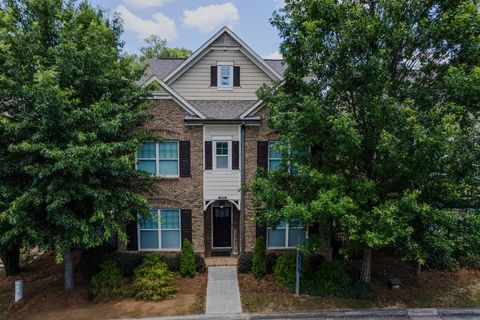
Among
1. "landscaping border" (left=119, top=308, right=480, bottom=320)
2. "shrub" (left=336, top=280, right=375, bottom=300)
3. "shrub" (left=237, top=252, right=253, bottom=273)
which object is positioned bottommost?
"landscaping border" (left=119, top=308, right=480, bottom=320)

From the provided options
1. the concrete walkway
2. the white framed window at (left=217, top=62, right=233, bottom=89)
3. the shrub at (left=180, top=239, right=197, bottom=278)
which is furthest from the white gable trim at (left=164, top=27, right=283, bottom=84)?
the concrete walkway

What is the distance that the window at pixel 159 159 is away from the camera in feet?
44.4

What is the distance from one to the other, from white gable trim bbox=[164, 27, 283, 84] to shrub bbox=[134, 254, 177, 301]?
8.18 metres

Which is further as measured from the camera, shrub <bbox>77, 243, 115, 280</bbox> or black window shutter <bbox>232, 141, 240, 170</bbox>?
black window shutter <bbox>232, 141, 240, 170</bbox>

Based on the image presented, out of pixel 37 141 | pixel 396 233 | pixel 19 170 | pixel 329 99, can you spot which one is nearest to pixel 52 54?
pixel 37 141

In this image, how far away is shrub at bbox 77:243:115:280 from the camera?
1237 cm

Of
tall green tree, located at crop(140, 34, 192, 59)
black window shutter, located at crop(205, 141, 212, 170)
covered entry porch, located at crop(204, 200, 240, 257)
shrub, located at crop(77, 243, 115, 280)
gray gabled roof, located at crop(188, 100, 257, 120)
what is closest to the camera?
shrub, located at crop(77, 243, 115, 280)

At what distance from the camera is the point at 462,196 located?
932 cm

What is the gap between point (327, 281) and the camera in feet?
37.3

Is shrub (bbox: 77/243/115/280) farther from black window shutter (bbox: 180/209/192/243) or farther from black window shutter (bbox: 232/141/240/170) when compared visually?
black window shutter (bbox: 232/141/240/170)

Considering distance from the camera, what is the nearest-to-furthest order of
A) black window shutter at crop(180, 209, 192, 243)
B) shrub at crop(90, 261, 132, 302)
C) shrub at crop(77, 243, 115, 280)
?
1. shrub at crop(90, 261, 132, 302)
2. shrub at crop(77, 243, 115, 280)
3. black window shutter at crop(180, 209, 192, 243)

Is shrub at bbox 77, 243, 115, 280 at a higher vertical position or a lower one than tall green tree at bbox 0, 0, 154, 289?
lower

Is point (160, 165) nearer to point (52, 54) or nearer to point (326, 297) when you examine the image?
point (52, 54)

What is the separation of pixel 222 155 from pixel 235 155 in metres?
0.57
